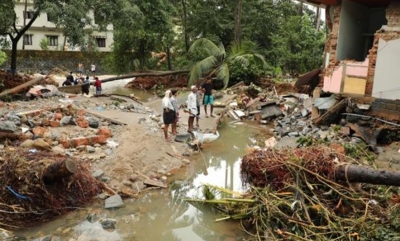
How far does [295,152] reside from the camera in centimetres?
607

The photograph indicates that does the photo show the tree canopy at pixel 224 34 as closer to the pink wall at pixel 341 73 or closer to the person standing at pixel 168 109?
the pink wall at pixel 341 73

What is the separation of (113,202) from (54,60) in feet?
95.4

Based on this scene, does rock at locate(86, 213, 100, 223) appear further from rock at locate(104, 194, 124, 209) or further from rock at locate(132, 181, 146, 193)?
rock at locate(132, 181, 146, 193)

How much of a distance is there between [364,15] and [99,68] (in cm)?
2591

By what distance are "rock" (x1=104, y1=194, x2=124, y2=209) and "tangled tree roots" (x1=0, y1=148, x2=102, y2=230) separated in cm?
59

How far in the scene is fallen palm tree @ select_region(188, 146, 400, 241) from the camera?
16.3 ft

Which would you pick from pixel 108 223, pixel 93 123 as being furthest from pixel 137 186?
pixel 93 123

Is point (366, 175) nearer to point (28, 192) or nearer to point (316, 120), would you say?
point (28, 192)

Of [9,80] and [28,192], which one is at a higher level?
[9,80]

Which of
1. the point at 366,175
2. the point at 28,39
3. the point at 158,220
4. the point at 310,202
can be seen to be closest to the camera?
the point at 366,175

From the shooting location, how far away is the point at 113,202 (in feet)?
21.7

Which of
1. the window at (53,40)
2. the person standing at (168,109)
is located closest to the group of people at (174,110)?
the person standing at (168,109)

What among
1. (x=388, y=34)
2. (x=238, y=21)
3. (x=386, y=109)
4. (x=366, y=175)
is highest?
(x=238, y=21)

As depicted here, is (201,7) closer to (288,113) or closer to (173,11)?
(173,11)
